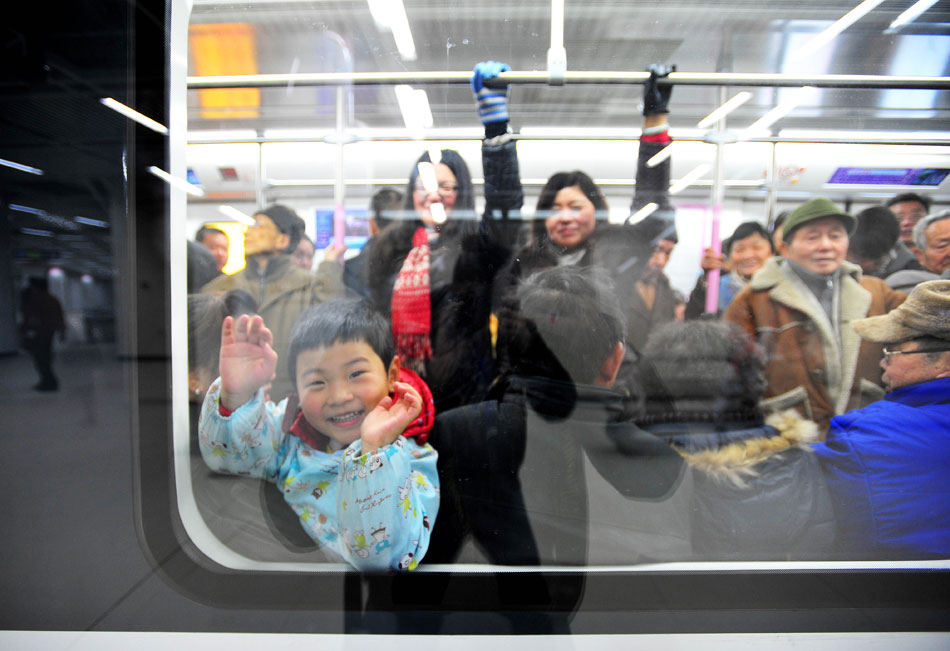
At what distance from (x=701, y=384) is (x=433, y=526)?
87 centimetres

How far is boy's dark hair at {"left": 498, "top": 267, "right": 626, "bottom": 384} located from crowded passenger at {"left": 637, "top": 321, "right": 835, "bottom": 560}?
0.22 meters

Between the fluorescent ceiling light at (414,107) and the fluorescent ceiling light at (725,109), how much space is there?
31.3 inches

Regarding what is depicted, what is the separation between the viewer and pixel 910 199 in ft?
5.48

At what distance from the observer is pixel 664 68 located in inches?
58.7

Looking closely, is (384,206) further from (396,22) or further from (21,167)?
(21,167)

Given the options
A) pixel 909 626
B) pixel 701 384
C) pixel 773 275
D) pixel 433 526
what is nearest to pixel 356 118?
pixel 433 526

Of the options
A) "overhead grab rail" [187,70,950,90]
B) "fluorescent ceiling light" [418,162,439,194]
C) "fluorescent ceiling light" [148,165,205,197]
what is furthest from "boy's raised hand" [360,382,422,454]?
"overhead grab rail" [187,70,950,90]

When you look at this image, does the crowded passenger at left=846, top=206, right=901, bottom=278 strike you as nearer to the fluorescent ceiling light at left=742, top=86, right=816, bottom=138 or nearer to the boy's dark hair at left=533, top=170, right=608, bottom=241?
the fluorescent ceiling light at left=742, top=86, right=816, bottom=138

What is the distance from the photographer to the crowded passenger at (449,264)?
1.47 meters

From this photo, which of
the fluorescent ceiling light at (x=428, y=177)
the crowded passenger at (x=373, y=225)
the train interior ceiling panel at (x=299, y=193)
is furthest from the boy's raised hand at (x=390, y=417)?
the fluorescent ceiling light at (x=428, y=177)

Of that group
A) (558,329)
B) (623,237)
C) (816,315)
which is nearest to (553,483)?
(558,329)

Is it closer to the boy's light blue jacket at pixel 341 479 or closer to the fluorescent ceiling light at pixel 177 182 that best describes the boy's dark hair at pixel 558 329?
the boy's light blue jacket at pixel 341 479

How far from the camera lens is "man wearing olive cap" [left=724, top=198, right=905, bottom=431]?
5.27 feet

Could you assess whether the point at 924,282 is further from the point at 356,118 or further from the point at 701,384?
the point at 356,118
